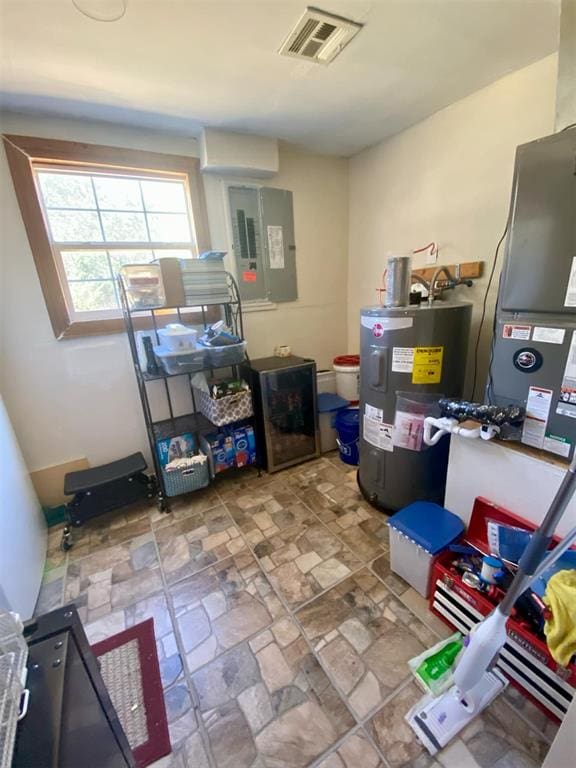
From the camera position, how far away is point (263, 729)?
3.43 ft

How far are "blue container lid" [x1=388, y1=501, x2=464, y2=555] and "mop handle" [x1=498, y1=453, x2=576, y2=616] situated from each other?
0.46 metres

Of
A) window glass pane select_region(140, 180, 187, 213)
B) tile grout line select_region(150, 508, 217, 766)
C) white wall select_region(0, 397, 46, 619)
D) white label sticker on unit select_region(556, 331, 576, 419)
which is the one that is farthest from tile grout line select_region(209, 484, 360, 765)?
window glass pane select_region(140, 180, 187, 213)

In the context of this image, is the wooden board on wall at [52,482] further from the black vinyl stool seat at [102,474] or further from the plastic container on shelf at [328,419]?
the plastic container on shelf at [328,419]

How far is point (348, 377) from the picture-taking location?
2.76 m

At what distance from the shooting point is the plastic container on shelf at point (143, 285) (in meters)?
1.82

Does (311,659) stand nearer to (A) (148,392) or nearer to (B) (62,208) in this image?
(A) (148,392)

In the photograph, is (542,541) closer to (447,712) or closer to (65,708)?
(447,712)

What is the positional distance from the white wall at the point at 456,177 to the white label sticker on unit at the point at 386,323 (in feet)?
2.50

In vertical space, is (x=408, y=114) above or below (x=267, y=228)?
above

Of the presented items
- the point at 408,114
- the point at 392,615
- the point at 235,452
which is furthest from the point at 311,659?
the point at 408,114

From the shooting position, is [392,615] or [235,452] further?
[235,452]

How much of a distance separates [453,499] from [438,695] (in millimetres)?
714

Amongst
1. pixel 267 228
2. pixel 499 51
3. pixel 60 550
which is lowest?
pixel 60 550

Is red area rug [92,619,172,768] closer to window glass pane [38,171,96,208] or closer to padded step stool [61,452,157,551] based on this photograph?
padded step stool [61,452,157,551]
